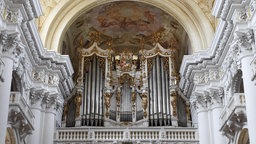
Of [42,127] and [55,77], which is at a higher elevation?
[55,77]

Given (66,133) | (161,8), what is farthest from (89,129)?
(161,8)

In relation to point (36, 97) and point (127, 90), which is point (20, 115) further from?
point (127, 90)

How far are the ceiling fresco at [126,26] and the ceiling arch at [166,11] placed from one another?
5.37 ft

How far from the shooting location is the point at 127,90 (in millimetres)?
21422

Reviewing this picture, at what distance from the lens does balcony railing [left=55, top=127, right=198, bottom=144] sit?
61.8 ft

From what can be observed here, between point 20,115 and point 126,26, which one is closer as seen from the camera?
point 20,115

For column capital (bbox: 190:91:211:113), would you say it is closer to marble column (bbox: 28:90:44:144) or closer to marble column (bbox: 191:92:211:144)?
marble column (bbox: 191:92:211:144)

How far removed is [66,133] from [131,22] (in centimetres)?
674

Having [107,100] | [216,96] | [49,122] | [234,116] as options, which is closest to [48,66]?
[49,122]

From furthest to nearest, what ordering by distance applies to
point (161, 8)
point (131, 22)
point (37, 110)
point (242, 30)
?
point (131, 22), point (161, 8), point (37, 110), point (242, 30)

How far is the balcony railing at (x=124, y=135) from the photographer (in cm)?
1883

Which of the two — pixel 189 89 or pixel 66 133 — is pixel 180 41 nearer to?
pixel 189 89

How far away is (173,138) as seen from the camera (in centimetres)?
1894

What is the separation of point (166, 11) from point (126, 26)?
3439 mm
